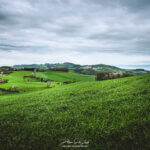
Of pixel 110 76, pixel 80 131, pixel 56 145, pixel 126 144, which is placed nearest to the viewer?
pixel 126 144

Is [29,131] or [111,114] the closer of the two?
[29,131]

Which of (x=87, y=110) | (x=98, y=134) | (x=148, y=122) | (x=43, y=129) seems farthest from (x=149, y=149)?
(x=43, y=129)

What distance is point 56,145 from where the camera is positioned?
423cm

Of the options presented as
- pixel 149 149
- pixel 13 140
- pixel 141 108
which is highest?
pixel 141 108

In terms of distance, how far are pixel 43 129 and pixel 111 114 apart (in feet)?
12.4

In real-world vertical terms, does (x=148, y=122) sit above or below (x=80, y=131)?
above

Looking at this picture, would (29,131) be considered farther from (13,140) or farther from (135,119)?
(135,119)

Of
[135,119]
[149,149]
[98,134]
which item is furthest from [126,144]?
[135,119]

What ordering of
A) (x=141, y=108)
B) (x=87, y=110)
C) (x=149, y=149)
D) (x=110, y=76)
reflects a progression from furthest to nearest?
(x=110, y=76)
(x=87, y=110)
(x=141, y=108)
(x=149, y=149)

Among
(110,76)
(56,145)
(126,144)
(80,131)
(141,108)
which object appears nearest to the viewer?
(126,144)

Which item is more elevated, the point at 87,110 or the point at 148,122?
the point at 148,122

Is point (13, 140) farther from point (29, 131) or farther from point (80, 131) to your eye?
point (80, 131)

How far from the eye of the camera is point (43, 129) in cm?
545

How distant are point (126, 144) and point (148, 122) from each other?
165 centimetres
